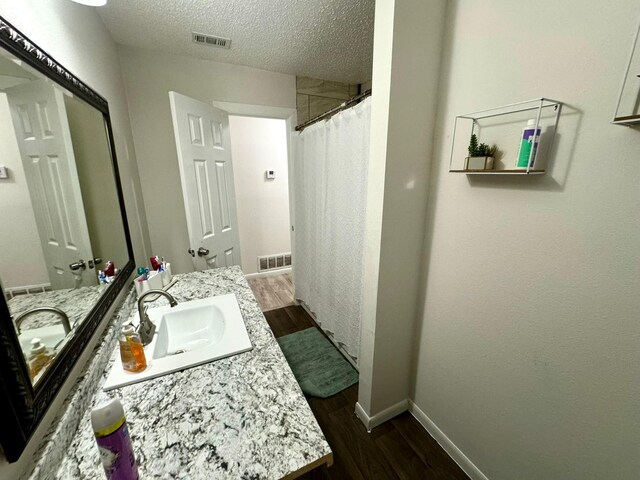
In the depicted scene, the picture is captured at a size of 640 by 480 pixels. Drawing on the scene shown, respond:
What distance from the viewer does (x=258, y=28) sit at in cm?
157

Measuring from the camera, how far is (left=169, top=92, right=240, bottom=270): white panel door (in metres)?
1.61

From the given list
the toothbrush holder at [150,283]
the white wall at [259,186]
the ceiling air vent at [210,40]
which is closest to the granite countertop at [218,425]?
the toothbrush holder at [150,283]

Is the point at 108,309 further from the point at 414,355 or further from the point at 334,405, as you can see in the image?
the point at 414,355

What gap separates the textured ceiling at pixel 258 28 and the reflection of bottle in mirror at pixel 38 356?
1655 millimetres

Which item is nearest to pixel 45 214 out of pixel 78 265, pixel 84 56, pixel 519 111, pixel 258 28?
pixel 78 265

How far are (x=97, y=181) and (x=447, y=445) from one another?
2.07 meters

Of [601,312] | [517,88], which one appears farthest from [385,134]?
[601,312]

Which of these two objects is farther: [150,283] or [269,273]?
[269,273]

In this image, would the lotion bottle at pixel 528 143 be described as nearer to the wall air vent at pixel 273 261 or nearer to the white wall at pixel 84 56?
the white wall at pixel 84 56

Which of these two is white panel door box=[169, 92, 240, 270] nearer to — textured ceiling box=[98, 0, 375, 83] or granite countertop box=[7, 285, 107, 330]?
textured ceiling box=[98, 0, 375, 83]

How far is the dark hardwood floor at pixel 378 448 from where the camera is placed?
1.21 metres

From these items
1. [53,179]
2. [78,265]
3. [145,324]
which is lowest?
[145,324]

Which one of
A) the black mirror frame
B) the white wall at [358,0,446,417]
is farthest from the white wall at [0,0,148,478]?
the white wall at [358,0,446,417]

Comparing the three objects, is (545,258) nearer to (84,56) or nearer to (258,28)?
(258,28)
